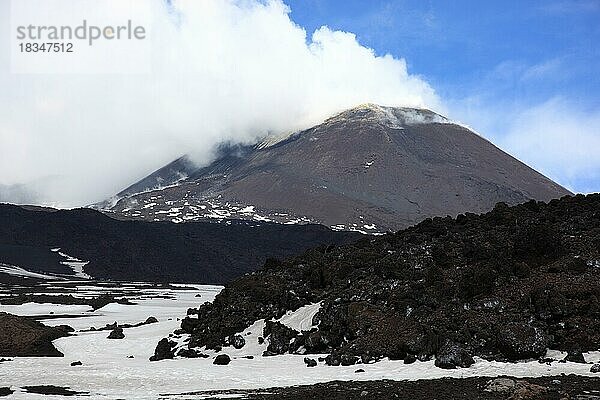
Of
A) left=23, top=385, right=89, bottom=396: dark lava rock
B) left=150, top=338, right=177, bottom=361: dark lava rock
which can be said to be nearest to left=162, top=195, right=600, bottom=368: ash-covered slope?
left=150, top=338, right=177, bottom=361: dark lava rock

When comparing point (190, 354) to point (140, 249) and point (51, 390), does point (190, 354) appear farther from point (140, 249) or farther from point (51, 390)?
point (140, 249)

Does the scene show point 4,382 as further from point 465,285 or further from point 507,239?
point 507,239

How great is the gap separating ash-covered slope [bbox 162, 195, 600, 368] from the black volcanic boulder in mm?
42

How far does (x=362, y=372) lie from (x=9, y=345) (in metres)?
23.3

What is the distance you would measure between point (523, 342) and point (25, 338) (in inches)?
1147

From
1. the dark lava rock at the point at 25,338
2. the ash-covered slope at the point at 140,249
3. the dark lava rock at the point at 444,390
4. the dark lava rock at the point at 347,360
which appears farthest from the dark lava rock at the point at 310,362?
the ash-covered slope at the point at 140,249

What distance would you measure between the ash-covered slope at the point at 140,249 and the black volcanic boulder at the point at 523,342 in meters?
135

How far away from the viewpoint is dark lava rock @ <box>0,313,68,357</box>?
34.1 metres

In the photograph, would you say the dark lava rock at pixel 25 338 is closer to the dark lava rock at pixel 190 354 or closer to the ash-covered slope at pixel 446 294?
the dark lava rock at pixel 190 354

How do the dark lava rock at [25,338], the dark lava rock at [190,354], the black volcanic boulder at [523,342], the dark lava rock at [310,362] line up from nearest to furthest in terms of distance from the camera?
the black volcanic boulder at [523,342], the dark lava rock at [310,362], the dark lava rock at [190,354], the dark lava rock at [25,338]

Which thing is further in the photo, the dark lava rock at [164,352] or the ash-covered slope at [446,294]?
the dark lava rock at [164,352]

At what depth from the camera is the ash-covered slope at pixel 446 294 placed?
25781 mm

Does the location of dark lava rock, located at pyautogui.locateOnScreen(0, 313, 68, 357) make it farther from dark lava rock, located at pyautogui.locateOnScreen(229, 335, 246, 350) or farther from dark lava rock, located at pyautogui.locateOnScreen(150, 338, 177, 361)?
dark lava rock, located at pyautogui.locateOnScreen(229, 335, 246, 350)

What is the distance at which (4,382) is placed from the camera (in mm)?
23156
